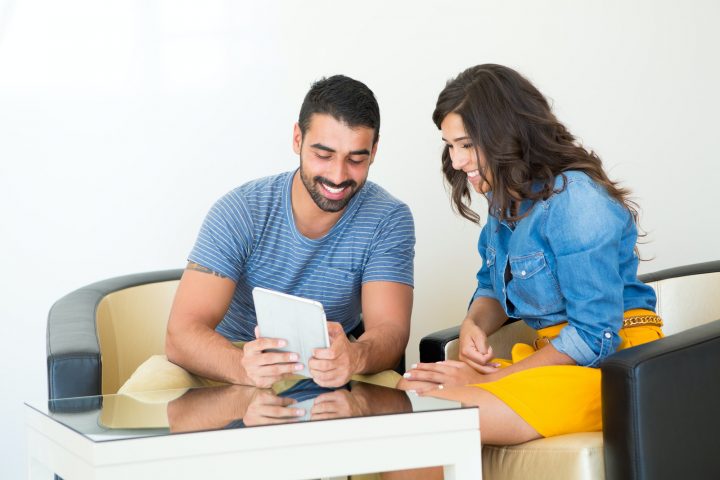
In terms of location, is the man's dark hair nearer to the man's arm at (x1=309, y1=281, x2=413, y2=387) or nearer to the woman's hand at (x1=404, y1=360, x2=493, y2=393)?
the man's arm at (x1=309, y1=281, x2=413, y2=387)

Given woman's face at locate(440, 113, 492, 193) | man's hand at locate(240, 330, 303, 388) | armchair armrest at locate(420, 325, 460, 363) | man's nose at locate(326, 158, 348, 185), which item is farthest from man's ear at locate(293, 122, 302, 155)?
man's hand at locate(240, 330, 303, 388)

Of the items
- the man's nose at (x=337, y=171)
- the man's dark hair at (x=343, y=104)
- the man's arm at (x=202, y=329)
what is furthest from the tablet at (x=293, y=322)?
the man's dark hair at (x=343, y=104)

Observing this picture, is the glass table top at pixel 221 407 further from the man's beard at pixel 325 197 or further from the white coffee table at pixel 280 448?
the man's beard at pixel 325 197

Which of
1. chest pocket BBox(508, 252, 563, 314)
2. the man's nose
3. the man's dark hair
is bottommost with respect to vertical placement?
chest pocket BBox(508, 252, 563, 314)

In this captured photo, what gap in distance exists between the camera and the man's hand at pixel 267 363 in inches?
77.8

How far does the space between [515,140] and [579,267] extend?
0.34 metres

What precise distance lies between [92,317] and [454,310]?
163cm

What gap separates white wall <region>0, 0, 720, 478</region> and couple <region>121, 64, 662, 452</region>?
809 mm

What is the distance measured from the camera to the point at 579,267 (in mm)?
2062

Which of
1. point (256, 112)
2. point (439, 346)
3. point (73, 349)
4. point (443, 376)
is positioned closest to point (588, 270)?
point (443, 376)

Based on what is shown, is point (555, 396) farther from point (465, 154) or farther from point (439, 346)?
point (465, 154)

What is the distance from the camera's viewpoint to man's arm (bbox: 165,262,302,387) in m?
1.99

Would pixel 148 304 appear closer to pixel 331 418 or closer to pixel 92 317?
pixel 92 317

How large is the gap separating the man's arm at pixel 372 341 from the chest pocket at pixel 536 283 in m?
0.33
